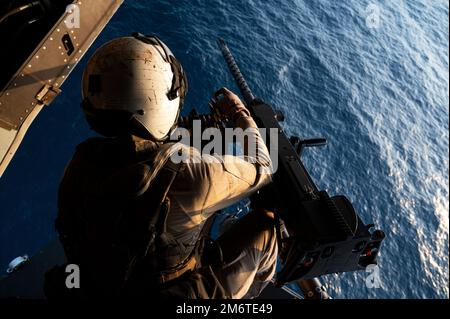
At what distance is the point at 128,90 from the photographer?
2170 millimetres

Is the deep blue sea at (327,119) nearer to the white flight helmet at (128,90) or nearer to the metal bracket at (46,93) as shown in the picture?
the metal bracket at (46,93)

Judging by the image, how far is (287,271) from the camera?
393 centimetres

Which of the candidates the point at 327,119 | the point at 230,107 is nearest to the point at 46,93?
the point at 230,107

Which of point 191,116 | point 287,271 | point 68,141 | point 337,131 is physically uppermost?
point 191,116

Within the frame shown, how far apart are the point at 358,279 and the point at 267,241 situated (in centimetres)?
1040

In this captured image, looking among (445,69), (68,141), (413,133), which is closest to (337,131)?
(413,133)

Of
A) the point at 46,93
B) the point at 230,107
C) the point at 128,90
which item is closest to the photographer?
the point at 128,90

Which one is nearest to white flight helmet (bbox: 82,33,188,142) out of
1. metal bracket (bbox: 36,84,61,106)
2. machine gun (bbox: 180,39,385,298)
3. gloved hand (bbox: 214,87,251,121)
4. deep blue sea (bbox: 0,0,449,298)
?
gloved hand (bbox: 214,87,251,121)

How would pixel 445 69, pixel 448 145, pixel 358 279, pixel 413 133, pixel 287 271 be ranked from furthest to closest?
pixel 445 69 < pixel 448 145 < pixel 413 133 < pixel 358 279 < pixel 287 271

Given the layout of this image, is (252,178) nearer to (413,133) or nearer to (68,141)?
(68,141)

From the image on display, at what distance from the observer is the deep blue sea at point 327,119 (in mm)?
9617

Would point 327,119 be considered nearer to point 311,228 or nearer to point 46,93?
point 311,228

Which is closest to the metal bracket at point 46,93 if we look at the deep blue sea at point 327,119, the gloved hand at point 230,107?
the gloved hand at point 230,107

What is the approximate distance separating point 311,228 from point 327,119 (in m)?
12.9
